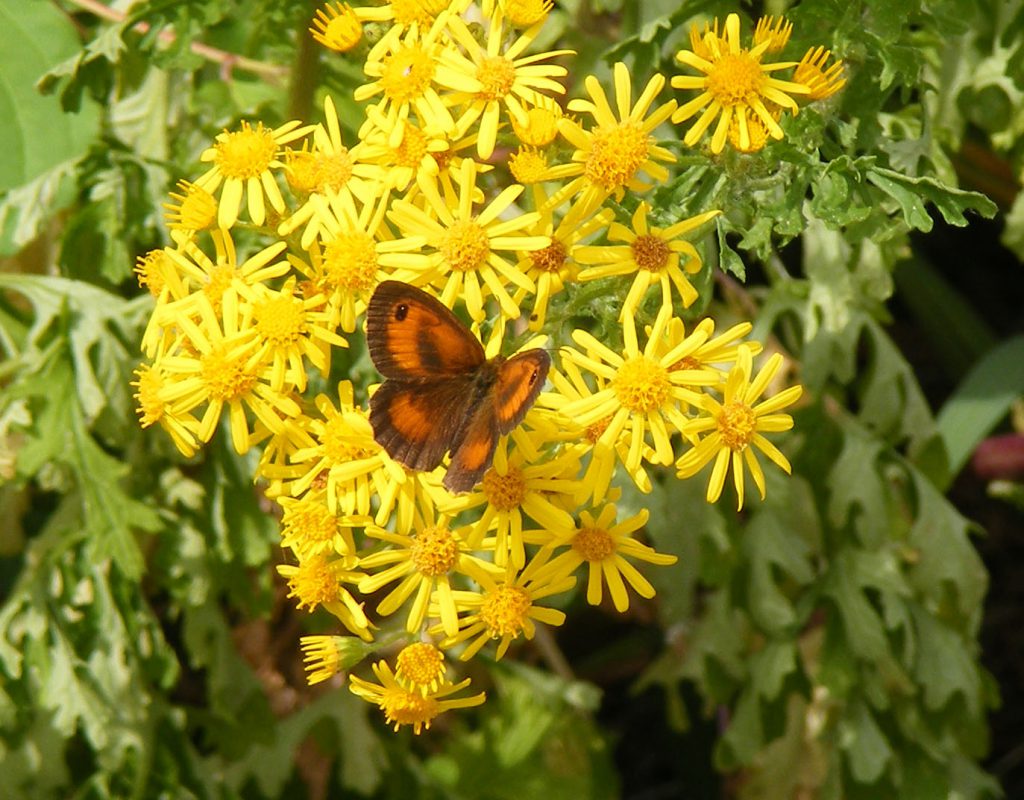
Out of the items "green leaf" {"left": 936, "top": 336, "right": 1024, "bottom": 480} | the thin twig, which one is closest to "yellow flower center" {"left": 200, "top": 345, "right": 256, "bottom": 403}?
the thin twig

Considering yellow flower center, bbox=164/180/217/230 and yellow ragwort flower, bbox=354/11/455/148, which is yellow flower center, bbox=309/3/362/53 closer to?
yellow ragwort flower, bbox=354/11/455/148

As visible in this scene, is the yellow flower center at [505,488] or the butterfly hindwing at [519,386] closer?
the butterfly hindwing at [519,386]

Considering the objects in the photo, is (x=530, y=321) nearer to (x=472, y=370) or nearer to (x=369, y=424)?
(x=472, y=370)

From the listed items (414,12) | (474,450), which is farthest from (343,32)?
(474,450)

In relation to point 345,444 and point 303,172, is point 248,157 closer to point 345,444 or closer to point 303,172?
point 303,172

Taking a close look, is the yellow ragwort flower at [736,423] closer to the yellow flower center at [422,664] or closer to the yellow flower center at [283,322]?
the yellow flower center at [422,664]

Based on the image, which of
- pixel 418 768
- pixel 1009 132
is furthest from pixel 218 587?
pixel 1009 132

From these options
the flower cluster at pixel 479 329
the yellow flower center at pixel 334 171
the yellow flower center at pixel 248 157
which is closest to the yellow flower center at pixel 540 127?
the flower cluster at pixel 479 329
